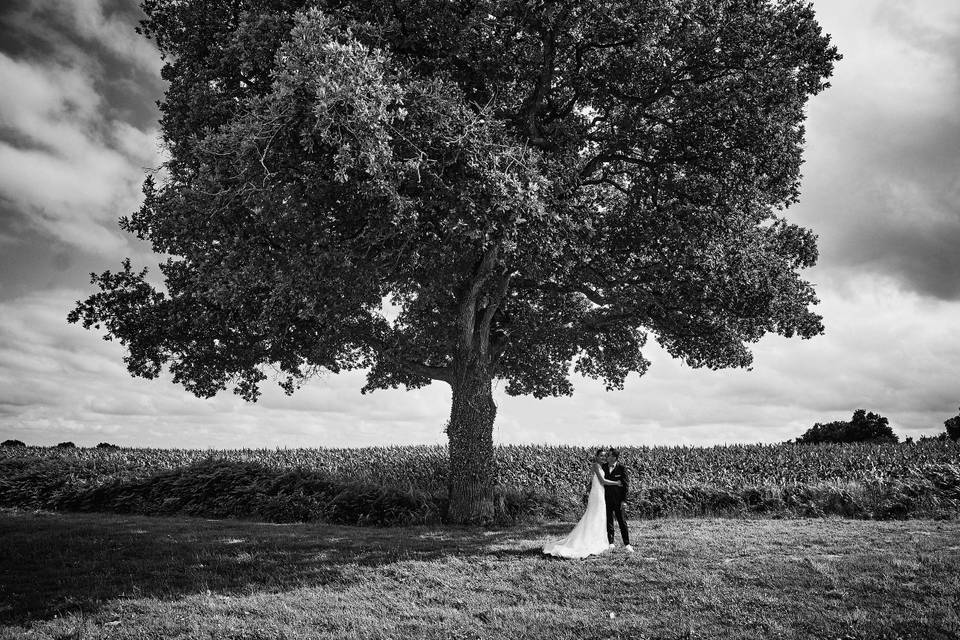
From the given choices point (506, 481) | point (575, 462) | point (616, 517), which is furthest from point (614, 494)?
point (575, 462)

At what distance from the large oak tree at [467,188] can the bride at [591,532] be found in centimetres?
517

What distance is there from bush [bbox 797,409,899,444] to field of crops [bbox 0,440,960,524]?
13.8 m

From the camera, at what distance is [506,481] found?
25.0 meters

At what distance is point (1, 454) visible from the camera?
100 ft

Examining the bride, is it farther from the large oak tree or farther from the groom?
the large oak tree

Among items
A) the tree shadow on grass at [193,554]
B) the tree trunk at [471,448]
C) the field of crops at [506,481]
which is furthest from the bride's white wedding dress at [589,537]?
the field of crops at [506,481]

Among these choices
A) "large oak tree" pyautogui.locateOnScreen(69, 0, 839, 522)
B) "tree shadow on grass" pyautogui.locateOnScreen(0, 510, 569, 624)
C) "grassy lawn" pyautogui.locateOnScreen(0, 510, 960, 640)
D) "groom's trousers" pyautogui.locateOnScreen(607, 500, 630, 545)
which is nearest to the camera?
"grassy lawn" pyautogui.locateOnScreen(0, 510, 960, 640)

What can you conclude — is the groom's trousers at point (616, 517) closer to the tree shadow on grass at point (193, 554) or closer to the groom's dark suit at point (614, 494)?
the groom's dark suit at point (614, 494)

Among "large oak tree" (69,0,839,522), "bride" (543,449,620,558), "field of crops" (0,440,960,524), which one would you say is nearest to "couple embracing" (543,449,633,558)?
"bride" (543,449,620,558)

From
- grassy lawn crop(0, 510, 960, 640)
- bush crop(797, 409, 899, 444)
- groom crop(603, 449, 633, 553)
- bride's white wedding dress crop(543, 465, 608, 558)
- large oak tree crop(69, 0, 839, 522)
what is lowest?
grassy lawn crop(0, 510, 960, 640)

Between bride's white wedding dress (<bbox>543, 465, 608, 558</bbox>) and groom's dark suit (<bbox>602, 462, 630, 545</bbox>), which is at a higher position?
groom's dark suit (<bbox>602, 462, 630, 545</bbox>)

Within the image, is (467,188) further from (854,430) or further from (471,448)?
(854,430)

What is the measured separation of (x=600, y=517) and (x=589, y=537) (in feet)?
1.61

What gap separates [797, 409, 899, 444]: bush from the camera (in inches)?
1725
